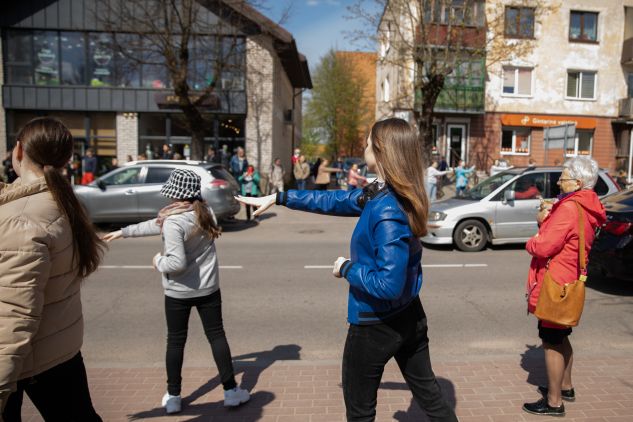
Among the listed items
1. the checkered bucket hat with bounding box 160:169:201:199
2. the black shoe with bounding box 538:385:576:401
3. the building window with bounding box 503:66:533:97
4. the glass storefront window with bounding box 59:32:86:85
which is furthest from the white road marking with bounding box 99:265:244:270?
the building window with bounding box 503:66:533:97

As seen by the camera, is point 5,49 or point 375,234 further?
point 5,49

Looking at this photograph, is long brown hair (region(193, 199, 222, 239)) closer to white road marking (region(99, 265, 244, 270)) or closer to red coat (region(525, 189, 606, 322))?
red coat (region(525, 189, 606, 322))

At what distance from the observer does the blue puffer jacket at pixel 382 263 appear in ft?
7.49

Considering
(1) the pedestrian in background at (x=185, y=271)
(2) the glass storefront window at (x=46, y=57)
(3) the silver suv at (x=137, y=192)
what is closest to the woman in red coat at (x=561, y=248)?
(1) the pedestrian in background at (x=185, y=271)

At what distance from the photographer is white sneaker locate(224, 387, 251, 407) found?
3672mm

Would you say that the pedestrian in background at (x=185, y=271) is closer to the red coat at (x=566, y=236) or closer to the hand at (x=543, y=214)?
the red coat at (x=566, y=236)

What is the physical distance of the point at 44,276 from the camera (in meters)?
2.06

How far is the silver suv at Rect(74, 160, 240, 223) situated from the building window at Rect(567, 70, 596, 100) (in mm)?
23301

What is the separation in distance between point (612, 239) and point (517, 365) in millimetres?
3325

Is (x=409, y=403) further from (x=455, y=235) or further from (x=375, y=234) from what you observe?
(x=455, y=235)

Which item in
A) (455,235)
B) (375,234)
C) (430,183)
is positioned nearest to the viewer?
(375,234)

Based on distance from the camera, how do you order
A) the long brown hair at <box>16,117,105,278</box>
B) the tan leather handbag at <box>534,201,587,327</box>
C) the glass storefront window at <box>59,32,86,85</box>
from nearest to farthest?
the long brown hair at <box>16,117,105,278</box> → the tan leather handbag at <box>534,201,587,327</box> → the glass storefront window at <box>59,32,86,85</box>

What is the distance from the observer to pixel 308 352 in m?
4.93

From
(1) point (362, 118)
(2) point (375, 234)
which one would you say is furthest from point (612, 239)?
(1) point (362, 118)
